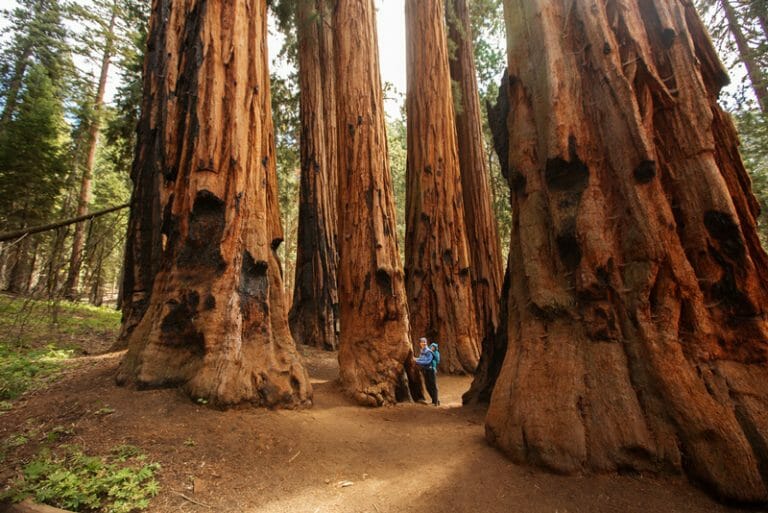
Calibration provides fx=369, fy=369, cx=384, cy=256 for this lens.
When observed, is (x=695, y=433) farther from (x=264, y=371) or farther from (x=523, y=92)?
(x=264, y=371)

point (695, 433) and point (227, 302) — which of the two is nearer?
point (695, 433)

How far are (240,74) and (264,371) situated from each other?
325 centimetres

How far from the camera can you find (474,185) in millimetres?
9109

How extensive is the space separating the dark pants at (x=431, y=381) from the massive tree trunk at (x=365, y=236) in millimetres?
498

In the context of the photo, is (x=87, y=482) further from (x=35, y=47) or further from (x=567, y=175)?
(x=35, y=47)

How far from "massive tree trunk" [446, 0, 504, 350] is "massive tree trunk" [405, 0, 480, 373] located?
81cm

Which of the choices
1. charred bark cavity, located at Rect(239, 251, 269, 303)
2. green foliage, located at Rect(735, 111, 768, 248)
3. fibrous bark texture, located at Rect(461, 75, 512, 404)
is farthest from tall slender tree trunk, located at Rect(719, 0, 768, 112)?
charred bark cavity, located at Rect(239, 251, 269, 303)

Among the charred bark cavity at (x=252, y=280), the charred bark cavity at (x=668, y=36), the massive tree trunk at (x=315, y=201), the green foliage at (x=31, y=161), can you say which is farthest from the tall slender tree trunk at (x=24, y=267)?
the charred bark cavity at (x=668, y=36)

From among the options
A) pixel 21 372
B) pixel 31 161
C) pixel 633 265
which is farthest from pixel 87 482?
pixel 31 161

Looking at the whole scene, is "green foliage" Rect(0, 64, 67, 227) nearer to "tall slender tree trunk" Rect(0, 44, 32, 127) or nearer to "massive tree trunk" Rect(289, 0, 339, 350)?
"tall slender tree trunk" Rect(0, 44, 32, 127)

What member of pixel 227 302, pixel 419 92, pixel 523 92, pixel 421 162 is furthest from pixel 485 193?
pixel 227 302

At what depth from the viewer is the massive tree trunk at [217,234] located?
343cm

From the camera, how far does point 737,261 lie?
7.36ft

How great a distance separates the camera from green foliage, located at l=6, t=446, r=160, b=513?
1.91 m
